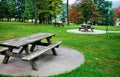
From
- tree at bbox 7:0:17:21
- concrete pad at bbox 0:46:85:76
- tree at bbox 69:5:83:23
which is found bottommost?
concrete pad at bbox 0:46:85:76

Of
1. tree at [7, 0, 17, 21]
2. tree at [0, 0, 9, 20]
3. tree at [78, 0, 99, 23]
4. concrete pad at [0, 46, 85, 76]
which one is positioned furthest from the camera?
tree at [7, 0, 17, 21]

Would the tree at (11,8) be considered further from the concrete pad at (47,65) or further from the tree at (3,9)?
the concrete pad at (47,65)

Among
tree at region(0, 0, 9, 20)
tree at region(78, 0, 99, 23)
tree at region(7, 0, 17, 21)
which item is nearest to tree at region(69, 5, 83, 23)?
tree at region(78, 0, 99, 23)

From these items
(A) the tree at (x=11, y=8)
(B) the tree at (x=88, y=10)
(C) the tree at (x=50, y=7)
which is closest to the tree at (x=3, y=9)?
(A) the tree at (x=11, y=8)

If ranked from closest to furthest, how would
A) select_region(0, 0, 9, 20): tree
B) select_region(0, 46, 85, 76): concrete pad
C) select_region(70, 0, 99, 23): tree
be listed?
select_region(0, 46, 85, 76): concrete pad → select_region(70, 0, 99, 23): tree → select_region(0, 0, 9, 20): tree

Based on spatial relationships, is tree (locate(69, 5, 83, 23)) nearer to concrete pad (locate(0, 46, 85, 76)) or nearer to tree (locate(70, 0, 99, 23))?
tree (locate(70, 0, 99, 23))

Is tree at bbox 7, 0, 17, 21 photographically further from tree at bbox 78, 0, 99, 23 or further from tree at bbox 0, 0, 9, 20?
tree at bbox 78, 0, 99, 23

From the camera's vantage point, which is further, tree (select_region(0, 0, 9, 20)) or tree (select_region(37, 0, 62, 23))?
tree (select_region(0, 0, 9, 20))

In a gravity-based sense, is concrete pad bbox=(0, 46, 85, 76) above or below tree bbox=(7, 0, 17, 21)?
below

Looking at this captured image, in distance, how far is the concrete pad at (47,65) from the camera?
560 centimetres

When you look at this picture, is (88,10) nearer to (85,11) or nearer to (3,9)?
(85,11)

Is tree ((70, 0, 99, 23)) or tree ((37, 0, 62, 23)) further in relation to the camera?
tree ((70, 0, 99, 23))

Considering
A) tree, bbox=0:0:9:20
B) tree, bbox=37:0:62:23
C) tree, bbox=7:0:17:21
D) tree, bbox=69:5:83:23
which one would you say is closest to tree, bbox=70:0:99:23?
tree, bbox=69:5:83:23

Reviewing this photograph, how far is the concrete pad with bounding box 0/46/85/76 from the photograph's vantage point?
560 centimetres
